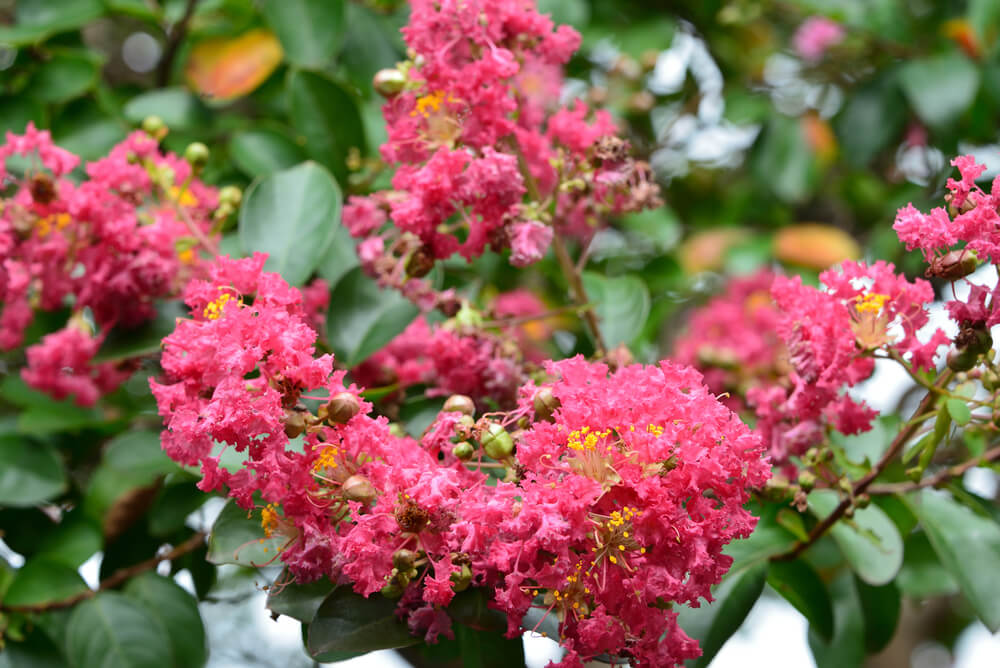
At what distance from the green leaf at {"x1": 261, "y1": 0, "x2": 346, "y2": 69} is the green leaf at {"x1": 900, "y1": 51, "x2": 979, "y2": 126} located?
5.49ft

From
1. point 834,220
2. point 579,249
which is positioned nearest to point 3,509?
point 579,249

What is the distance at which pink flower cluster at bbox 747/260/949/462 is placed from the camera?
1.26m

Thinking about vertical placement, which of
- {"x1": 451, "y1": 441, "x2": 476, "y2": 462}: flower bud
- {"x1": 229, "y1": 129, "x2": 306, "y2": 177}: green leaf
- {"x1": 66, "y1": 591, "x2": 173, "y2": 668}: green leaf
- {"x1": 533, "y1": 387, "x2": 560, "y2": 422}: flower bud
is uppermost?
{"x1": 533, "y1": 387, "x2": 560, "y2": 422}: flower bud

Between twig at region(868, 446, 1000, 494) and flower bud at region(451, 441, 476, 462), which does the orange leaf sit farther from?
twig at region(868, 446, 1000, 494)

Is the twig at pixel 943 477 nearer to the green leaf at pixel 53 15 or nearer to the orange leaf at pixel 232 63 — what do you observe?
the orange leaf at pixel 232 63

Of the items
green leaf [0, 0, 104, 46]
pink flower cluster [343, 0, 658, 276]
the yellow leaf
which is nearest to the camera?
pink flower cluster [343, 0, 658, 276]

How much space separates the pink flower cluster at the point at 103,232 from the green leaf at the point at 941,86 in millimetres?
2022

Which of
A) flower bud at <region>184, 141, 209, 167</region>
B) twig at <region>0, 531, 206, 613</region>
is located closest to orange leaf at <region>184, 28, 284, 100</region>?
flower bud at <region>184, 141, 209, 167</region>

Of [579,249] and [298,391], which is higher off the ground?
[298,391]

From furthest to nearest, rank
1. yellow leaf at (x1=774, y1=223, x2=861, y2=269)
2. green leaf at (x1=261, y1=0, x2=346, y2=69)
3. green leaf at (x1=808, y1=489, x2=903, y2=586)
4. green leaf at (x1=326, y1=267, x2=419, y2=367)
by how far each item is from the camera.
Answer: yellow leaf at (x1=774, y1=223, x2=861, y2=269) < green leaf at (x1=261, y1=0, x2=346, y2=69) < green leaf at (x1=326, y1=267, x2=419, y2=367) < green leaf at (x1=808, y1=489, x2=903, y2=586)

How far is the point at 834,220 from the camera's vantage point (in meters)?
3.67

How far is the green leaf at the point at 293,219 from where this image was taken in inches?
62.5

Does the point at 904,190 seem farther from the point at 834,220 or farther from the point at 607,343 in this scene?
the point at 607,343

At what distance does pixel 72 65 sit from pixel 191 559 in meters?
1.22
